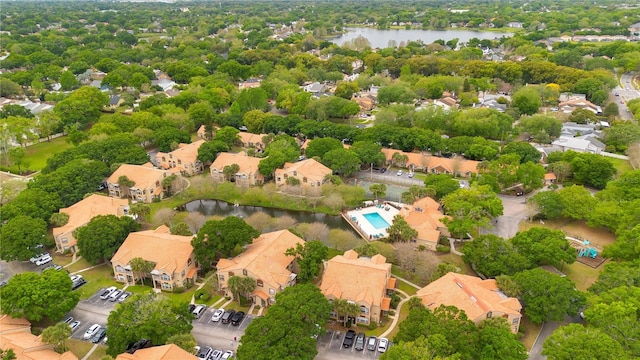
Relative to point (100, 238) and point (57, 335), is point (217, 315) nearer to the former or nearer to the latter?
point (57, 335)

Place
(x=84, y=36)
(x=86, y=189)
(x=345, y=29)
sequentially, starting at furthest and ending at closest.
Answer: (x=345, y=29) < (x=84, y=36) < (x=86, y=189)

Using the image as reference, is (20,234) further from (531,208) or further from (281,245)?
(531,208)

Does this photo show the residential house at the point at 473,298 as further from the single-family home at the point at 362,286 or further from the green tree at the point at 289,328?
the green tree at the point at 289,328

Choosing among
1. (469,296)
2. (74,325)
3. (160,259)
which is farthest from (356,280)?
(74,325)

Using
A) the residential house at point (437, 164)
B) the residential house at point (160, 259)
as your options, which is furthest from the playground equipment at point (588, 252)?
the residential house at point (160, 259)

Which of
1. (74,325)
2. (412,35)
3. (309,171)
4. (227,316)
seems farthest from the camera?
(412,35)

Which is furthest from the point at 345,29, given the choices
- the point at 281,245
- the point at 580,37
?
the point at 281,245
